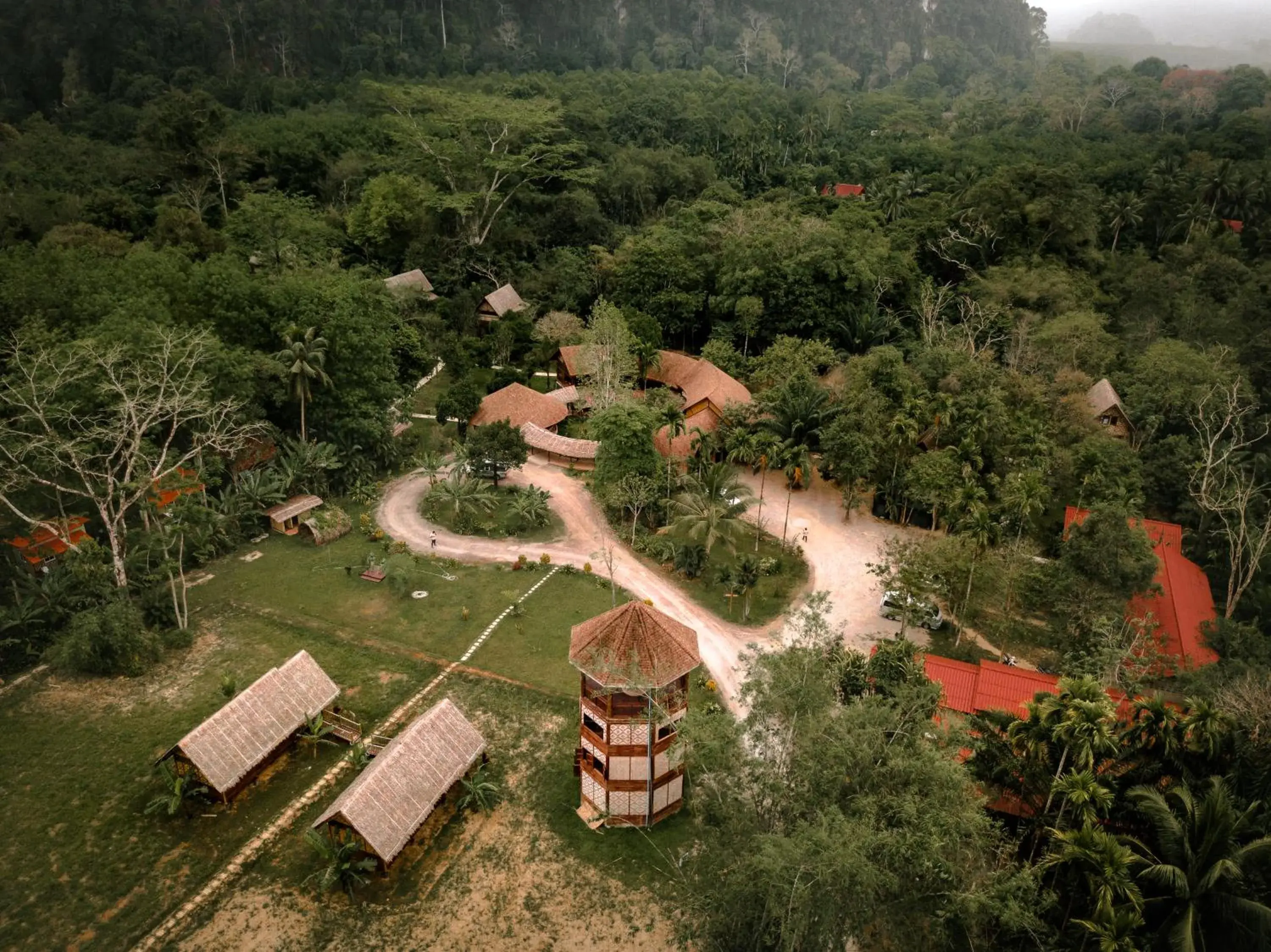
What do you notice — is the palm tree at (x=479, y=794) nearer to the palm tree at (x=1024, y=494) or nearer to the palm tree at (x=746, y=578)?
the palm tree at (x=746, y=578)

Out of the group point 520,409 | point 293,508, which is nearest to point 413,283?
point 520,409

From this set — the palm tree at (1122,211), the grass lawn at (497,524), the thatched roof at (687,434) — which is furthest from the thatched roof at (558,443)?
the palm tree at (1122,211)

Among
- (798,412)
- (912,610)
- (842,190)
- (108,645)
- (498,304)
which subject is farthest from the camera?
(842,190)

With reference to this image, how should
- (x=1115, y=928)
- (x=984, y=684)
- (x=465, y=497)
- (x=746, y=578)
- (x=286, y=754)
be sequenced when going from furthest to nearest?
(x=465, y=497)
(x=746, y=578)
(x=984, y=684)
(x=286, y=754)
(x=1115, y=928)

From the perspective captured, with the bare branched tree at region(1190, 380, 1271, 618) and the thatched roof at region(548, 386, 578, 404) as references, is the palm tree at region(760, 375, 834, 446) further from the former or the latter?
the bare branched tree at region(1190, 380, 1271, 618)

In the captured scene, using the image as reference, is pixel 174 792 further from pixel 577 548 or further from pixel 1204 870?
pixel 1204 870
